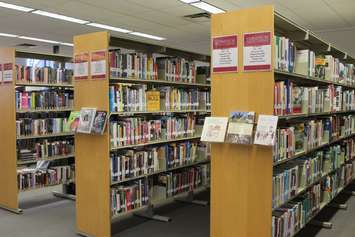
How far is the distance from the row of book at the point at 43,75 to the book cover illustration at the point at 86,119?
164 cm

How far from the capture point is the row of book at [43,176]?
202 inches

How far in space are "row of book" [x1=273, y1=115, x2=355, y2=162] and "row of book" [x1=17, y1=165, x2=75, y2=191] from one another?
3.53 meters

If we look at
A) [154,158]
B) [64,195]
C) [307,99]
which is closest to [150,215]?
[154,158]

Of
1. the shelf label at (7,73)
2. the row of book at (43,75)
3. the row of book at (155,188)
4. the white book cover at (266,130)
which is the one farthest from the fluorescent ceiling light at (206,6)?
the white book cover at (266,130)

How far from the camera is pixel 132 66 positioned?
13.7 feet

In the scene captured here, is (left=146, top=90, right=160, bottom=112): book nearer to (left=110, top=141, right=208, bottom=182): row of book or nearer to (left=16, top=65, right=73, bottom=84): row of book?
(left=110, top=141, right=208, bottom=182): row of book

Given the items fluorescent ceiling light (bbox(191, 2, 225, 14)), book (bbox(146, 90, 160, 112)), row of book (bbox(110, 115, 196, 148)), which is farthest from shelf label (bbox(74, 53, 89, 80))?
fluorescent ceiling light (bbox(191, 2, 225, 14))

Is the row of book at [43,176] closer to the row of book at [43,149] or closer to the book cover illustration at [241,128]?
the row of book at [43,149]

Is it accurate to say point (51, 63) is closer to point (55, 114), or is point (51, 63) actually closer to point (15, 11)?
point (55, 114)

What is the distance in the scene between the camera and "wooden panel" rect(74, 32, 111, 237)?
3.77 m

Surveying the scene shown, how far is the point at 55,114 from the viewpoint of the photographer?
574cm

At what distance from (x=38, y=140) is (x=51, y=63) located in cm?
159

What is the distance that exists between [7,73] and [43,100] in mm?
646

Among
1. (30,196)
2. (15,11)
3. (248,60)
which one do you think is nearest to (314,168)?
(248,60)
